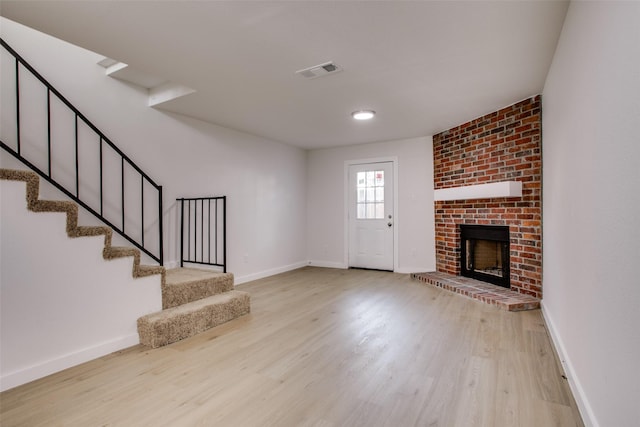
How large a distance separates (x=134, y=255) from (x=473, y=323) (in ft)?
10.5

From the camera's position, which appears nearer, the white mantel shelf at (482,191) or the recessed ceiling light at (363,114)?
the white mantel shelf at (482,191)

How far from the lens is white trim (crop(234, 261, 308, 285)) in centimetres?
499

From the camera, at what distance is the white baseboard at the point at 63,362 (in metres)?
2.05

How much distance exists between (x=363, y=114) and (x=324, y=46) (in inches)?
69.1

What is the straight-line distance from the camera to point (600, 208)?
4.81 ft

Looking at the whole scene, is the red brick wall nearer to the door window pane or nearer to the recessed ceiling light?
the door window pane

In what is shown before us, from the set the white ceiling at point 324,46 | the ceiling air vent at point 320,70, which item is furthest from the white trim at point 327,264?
the ceiling air vent at point 320,70

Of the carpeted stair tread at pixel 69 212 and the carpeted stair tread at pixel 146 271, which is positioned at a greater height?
the carpeted stair tread at pixel 69 212

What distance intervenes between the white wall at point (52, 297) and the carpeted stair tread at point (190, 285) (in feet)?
1.13

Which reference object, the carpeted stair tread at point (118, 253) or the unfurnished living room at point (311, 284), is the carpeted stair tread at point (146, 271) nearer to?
the unfurnished living room at point (311, 284)

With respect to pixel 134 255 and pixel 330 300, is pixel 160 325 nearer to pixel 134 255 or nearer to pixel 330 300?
pixel 134 255

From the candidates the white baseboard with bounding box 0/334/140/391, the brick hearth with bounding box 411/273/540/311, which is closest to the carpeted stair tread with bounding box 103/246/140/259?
the white baseboard with bounding box 0/334/140/391

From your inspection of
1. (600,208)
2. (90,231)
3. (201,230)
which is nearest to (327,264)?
(201,230)

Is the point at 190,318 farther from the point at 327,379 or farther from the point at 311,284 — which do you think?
the point at 311,284
